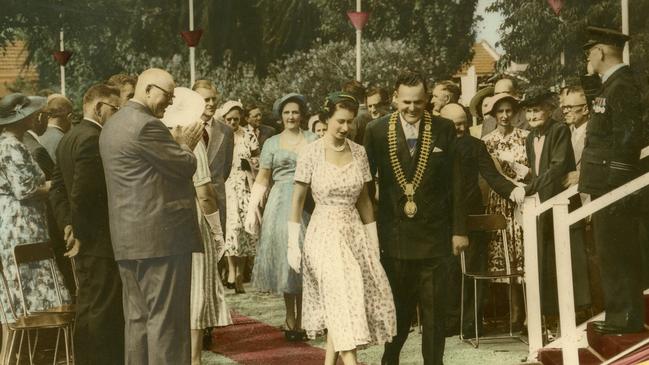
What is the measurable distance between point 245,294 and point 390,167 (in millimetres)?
3214

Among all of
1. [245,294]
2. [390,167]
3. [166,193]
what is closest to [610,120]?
[390,167]

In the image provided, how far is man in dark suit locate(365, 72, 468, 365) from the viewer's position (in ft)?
16.7

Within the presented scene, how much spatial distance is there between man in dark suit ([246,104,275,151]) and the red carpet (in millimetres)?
1903

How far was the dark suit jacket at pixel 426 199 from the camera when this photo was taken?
16.7 ft

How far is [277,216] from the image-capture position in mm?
6555

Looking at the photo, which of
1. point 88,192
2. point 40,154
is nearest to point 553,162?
point 88,192

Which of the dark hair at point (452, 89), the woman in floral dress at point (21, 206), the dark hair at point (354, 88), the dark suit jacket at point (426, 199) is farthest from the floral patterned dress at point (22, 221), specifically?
the dark hair at point (452, 89)

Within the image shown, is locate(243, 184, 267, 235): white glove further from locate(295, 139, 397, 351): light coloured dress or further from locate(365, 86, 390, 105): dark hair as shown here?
locate(365, 86, 390, 105): dark hair

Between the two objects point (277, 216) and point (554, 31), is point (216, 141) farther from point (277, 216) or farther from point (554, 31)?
point (554, 31)

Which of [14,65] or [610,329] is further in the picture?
[14,65]

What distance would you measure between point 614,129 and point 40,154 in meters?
3.22

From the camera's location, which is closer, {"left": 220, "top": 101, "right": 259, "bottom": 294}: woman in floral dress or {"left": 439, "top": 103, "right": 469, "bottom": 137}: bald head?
{"left": 439, "top": 103, "right": 469, "bottom": 137}: bald head

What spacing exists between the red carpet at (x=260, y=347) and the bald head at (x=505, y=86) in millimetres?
1859

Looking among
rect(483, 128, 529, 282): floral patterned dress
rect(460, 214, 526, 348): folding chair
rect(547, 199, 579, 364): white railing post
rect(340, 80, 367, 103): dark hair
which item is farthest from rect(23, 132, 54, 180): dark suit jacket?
rect(547, 199, 579, 364): white railing post
